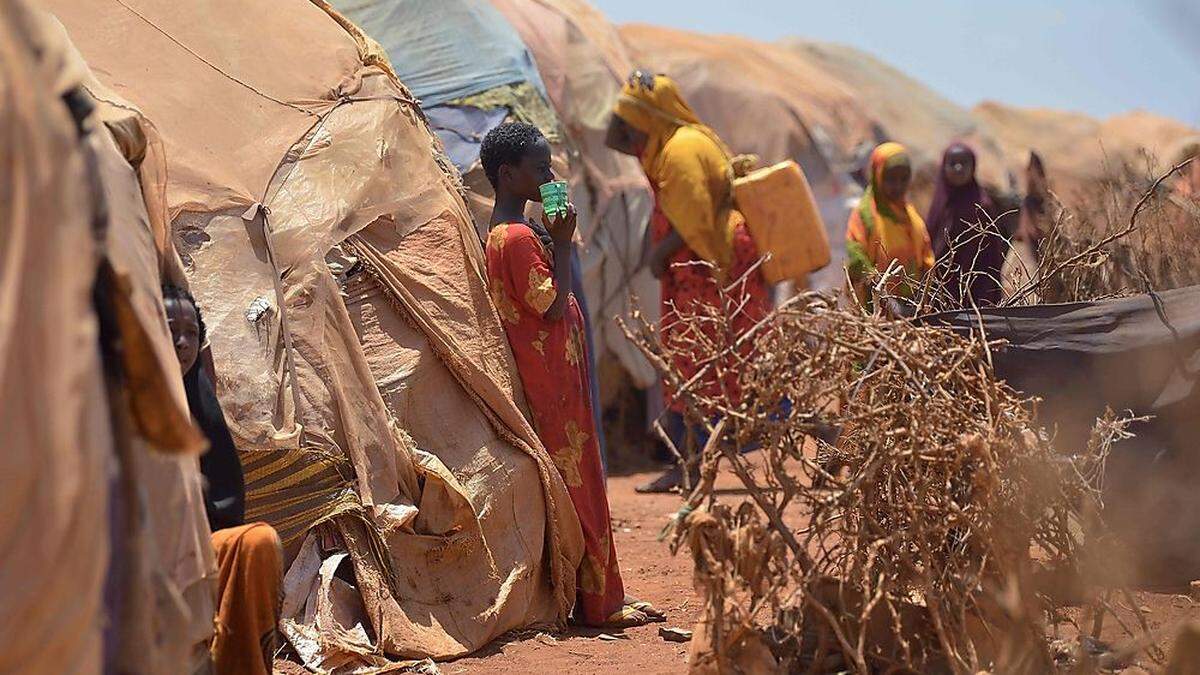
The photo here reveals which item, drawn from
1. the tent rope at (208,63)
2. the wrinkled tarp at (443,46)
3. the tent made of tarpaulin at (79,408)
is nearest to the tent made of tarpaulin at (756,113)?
the wrinkled tarp at (443,46)

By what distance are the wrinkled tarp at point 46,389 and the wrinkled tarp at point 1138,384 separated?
3568 mm

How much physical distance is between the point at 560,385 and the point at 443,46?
3.20 meters

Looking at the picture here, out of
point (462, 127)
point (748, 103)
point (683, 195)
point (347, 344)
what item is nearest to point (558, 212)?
point (347, 344)

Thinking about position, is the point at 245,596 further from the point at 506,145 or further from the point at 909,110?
the point at 909,110

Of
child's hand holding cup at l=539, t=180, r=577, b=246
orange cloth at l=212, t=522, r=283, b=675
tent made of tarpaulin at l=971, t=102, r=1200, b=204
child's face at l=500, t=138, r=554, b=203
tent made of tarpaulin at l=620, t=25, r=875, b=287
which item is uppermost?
tent made of tarpaulin at l=971, t=102, r=1200, b=204

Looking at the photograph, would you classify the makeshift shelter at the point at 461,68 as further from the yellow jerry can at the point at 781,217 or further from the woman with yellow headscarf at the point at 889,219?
the woman with yellow headscarf at the point at 889,219

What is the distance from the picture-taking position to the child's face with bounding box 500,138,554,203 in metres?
5.43

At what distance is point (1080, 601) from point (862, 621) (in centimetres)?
75

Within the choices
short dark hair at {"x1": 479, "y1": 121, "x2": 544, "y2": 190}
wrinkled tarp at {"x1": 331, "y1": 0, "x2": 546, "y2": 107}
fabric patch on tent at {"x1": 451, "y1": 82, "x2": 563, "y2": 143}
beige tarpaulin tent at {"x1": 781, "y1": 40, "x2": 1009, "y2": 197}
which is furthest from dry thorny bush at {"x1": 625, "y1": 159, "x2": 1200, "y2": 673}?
beige tarpaulin tent at {"x1": 781, "y1": 40, "x2": 1009, "y2": 197}

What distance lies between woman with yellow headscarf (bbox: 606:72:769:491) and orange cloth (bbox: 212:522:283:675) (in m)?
4.80

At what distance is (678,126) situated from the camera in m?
8.75

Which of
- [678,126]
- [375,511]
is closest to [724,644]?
[375,511]

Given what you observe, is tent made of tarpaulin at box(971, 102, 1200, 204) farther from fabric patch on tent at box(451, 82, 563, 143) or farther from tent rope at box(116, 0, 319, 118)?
tent rope at box(116, 0, 319, 118)

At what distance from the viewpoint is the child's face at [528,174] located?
5434 millimetres
